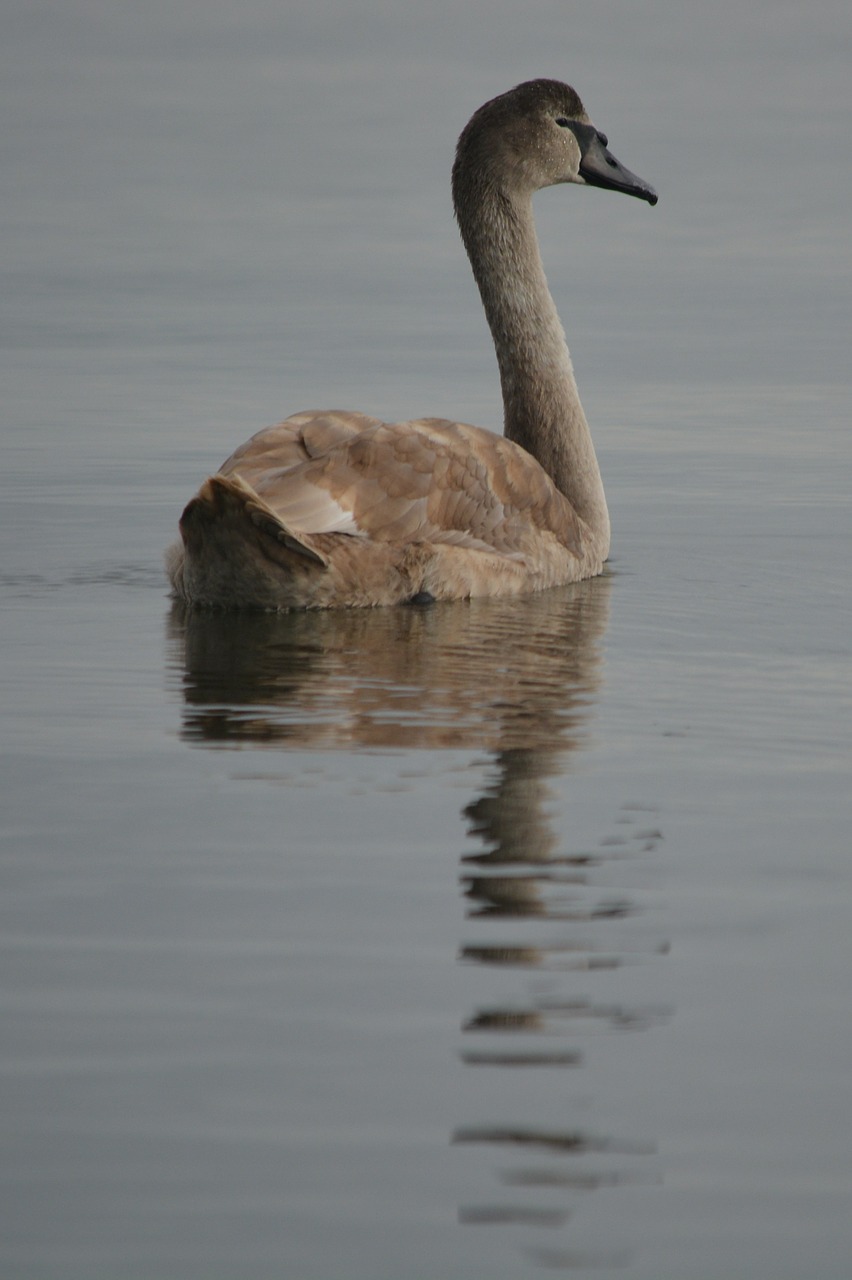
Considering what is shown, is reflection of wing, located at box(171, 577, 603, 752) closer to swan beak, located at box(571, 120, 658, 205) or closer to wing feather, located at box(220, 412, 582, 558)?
wing feather, located at box(220, 412, 582, 558)

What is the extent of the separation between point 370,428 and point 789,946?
5785 mm

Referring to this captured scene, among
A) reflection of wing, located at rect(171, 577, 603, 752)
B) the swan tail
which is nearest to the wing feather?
the swan tail

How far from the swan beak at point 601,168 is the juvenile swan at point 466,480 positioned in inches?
0.5

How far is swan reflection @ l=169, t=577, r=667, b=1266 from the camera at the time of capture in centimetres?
440

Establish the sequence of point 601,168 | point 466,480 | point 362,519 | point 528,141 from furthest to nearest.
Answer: point 601,168 → point 528,141 → point 466,480 → point 362,519

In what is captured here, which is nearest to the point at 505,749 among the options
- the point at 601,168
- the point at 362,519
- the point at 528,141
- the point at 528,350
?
the point at 362,519

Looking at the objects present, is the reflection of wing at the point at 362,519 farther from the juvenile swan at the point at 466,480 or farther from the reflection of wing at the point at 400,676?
the reflection of wing at the point at 400,676

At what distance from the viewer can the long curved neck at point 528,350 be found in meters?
12.6

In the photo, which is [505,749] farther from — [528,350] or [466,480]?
[528,350]

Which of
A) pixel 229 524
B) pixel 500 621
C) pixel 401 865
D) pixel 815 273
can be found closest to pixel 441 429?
pixel 500 621

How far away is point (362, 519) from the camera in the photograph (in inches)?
405

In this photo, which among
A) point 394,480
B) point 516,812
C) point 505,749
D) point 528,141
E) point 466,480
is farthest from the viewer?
point 528,141

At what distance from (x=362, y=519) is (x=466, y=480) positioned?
85 centimetres

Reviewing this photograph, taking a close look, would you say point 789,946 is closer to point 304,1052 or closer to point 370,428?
point 304,1052
